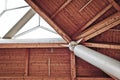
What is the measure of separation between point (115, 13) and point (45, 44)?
3.01 metres

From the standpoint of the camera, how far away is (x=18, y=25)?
352 inches

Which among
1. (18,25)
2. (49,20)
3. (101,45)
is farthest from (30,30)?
(101,45)

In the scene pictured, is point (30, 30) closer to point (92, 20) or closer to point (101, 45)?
point (92, 20)

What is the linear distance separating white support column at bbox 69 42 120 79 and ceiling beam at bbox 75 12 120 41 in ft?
1.56

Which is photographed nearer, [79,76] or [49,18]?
[49,18]

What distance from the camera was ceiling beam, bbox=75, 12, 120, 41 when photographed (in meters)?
6.39

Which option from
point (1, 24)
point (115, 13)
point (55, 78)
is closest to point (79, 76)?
point (55, 78)

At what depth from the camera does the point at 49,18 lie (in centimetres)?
732

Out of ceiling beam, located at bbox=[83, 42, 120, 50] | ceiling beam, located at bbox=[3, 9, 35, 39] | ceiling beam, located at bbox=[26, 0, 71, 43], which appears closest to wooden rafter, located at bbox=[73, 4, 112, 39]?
ceiling beam, located at bbox=[26, 0, 71, 43]

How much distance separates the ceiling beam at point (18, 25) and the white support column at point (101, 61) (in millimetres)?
2857

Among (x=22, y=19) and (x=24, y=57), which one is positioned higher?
(x=22, y=19)

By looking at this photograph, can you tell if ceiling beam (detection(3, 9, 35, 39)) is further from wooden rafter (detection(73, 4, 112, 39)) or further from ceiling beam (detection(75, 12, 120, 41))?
ceiling beam (detection(75, 12, 120, 41))

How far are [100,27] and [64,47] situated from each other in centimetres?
213

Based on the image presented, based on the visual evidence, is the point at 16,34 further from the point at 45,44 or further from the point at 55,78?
the point at 55,78
